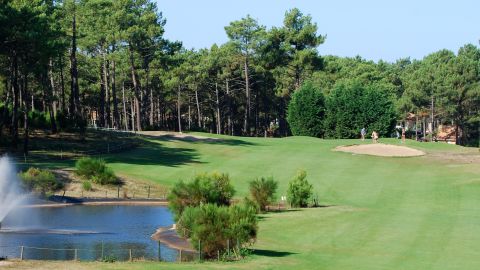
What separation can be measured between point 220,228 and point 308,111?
91813 millimetres

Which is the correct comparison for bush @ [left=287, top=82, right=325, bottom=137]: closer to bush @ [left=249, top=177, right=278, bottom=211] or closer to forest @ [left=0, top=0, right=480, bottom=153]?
forest @ [left=0, top=0, right=480, bottom=153]

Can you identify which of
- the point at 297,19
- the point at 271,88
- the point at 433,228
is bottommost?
the point at 433,228

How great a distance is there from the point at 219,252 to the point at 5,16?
40960 mm

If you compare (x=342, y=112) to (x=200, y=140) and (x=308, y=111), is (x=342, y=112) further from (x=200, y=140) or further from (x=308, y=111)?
(x=200, y=140)

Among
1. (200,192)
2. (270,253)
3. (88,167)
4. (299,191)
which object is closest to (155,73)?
(88,167)

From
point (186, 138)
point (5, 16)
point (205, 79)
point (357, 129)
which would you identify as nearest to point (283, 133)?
point (205, 79)

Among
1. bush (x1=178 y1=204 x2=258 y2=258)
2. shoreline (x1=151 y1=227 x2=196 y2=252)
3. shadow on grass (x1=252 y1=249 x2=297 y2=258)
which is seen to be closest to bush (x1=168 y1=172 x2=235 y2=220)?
shoreline (x1=151 y1=227 x2=196 y2=252)

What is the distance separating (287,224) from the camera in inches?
2120

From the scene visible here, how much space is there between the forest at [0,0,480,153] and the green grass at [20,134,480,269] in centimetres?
1505

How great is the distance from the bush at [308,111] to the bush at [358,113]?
1462 millimetres

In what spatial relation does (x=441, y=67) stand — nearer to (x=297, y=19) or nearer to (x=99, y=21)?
(x=297, y=19)

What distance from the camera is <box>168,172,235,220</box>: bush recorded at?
5359 centimetres

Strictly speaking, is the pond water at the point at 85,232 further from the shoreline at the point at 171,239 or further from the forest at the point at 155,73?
the forest at the point at 155,73

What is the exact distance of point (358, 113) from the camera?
424ft
